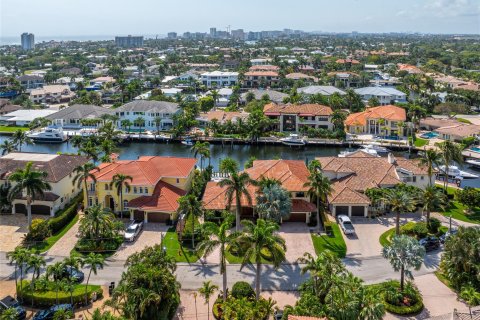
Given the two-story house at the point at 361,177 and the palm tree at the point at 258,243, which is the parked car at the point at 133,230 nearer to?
the palm tree at the point at 258,243

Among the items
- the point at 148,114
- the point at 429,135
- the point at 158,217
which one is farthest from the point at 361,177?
the point at 148,114

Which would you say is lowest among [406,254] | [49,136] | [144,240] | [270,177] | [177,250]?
[177,250]

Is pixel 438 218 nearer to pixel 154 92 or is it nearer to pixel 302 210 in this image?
pixel 302 210

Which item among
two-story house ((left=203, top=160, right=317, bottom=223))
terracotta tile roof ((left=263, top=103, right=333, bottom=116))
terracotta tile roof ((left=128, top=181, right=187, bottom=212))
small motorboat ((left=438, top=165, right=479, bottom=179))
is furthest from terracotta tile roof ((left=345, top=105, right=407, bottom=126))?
terracotta tile roof ((left=128, top=181, right=187, bottom=212))

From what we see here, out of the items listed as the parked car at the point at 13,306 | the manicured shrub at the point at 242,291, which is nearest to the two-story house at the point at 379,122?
the manicured shrub at the point at 242,291

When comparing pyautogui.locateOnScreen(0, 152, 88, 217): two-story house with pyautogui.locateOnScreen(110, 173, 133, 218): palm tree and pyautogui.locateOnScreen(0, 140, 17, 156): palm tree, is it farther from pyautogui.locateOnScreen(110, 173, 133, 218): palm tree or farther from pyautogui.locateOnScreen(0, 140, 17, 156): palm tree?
pyautogui.locateOnScreen(0, 140, 17, 156): palm tree

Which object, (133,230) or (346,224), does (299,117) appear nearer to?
(346,224)

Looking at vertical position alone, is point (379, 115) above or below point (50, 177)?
above
